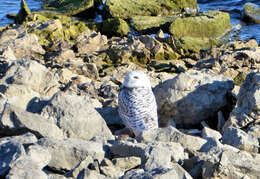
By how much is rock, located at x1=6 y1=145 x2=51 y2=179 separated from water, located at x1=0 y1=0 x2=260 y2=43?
1539 centimetres

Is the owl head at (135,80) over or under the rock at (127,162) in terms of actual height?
over

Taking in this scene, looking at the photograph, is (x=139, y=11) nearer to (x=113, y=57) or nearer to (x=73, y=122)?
(x=113, y=57)

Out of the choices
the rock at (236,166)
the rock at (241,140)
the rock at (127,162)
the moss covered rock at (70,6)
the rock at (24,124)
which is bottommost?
the rock at (241,140)

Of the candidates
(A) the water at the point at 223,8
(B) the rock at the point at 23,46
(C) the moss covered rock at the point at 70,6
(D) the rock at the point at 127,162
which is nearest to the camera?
(D) the rock at the point at 127,162

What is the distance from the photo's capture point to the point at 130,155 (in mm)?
4289

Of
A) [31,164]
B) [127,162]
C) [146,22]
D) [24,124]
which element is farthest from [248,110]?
[146,22]

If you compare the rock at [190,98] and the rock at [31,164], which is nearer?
the rock at [31,164]

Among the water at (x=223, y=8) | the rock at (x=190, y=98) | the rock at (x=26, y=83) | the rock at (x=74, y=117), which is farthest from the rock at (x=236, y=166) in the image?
the water at (x=223, y=8)

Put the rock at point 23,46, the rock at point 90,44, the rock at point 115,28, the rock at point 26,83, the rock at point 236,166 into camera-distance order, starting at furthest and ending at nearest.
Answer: the rock at point 115,28, the rock at point 90,44, the rock at point 23,46, the rock at point 26,83, the rock at point 236,166

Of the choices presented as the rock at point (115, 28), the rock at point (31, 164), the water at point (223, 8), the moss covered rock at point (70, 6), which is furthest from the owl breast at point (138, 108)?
the moss covered rock at point (70, 6)

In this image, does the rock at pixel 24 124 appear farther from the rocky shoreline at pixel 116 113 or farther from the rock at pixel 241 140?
the rock at pixel 241 140

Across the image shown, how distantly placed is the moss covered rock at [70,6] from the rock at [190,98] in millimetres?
16462

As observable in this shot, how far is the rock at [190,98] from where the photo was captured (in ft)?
23.6

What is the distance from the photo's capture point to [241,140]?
16.0 ft
